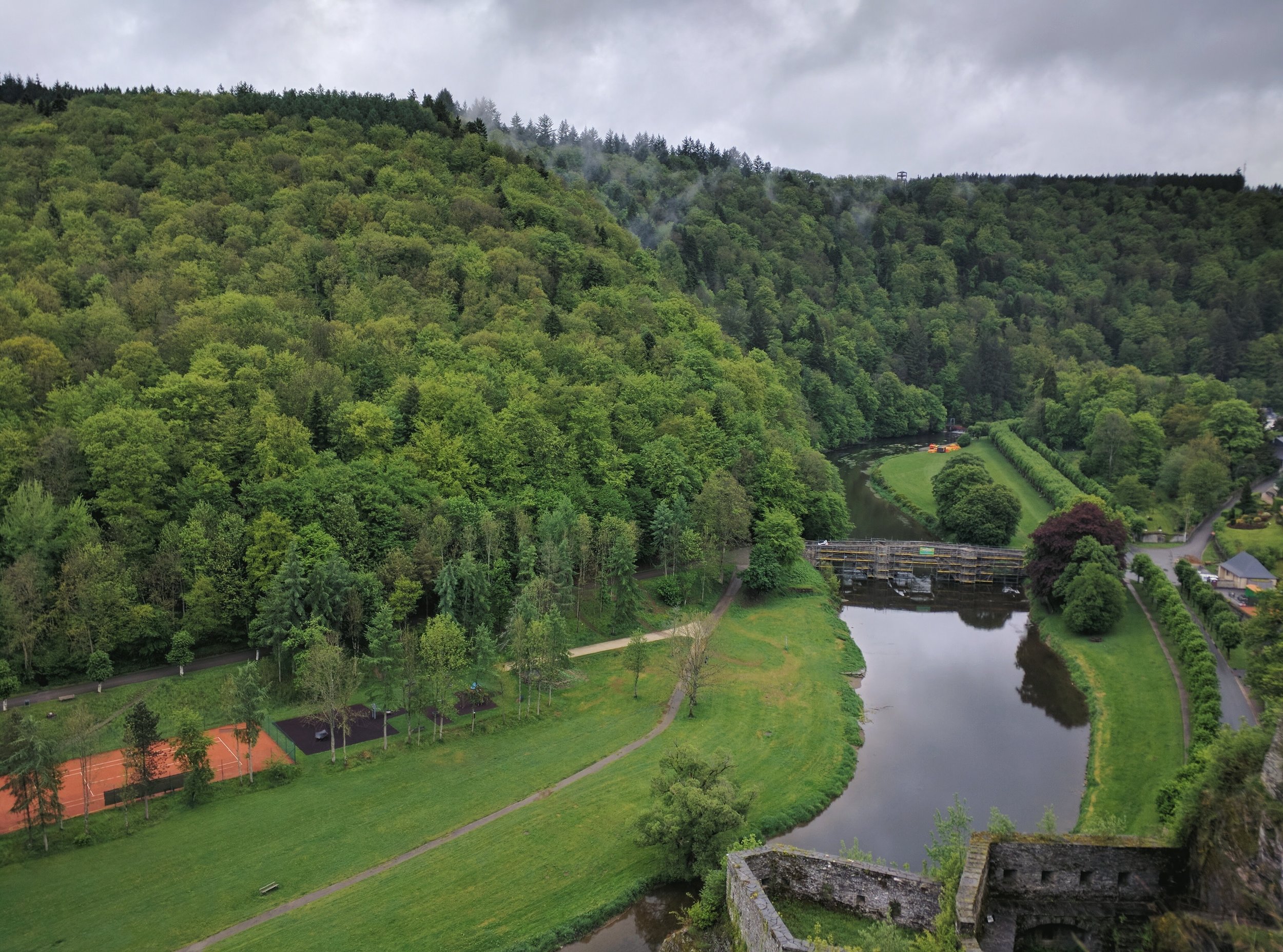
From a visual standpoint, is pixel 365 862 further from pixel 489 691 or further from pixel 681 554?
pixel 681 554

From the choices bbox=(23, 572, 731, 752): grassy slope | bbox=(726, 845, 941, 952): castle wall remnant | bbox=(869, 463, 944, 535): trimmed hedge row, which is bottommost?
bbox=(726, 845, 941, 952): castle wall remnant

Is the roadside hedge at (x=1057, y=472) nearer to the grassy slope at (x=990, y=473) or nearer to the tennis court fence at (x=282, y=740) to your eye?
the grassy slope at (x=990, y=473)

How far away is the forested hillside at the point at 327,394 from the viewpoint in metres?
49.9

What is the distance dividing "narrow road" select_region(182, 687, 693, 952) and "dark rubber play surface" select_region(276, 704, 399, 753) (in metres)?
9.10

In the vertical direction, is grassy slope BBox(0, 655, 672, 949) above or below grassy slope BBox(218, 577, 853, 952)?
above

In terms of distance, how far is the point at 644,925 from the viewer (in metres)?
33.7

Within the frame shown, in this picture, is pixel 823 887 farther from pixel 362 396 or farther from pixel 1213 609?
pixel 362 396

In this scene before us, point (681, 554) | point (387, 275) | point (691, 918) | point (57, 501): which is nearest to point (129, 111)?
point (387, 275)

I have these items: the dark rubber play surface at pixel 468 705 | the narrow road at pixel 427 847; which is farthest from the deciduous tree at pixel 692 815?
the dark rubber play surface at pixel 468 705

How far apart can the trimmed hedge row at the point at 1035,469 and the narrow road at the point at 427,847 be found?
51237 mm

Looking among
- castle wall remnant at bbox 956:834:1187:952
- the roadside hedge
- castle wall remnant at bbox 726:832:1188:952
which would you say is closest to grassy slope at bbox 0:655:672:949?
castle wall remnant at bbox 726:832:1188:952

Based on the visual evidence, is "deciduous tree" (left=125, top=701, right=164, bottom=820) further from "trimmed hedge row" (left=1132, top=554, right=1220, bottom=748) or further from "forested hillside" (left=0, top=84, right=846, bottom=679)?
"trimmed hedge row" (left=1132, top=554, right=1220, bottom=748)

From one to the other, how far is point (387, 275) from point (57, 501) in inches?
1546

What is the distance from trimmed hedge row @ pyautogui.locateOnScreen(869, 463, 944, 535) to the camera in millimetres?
90875
